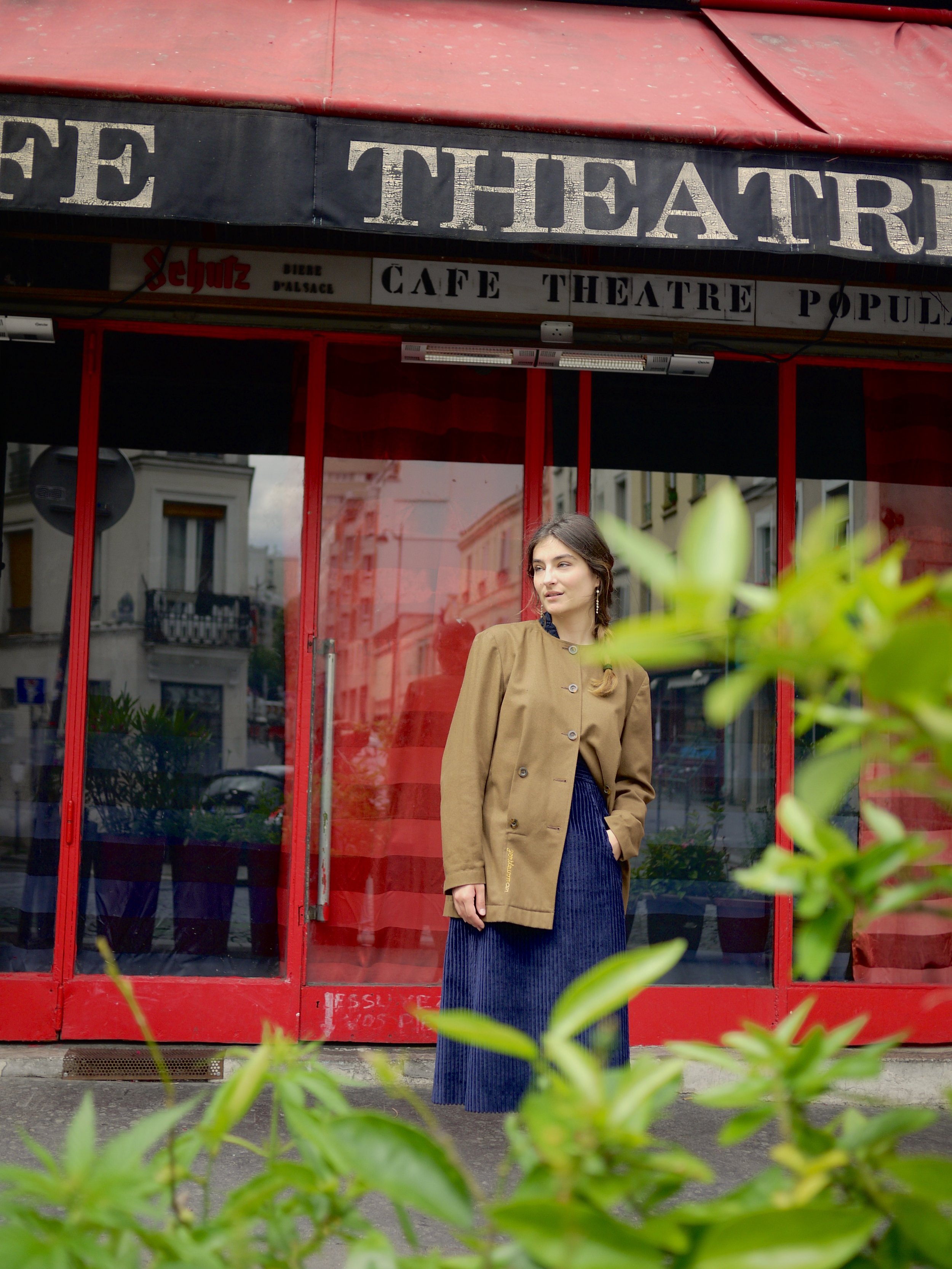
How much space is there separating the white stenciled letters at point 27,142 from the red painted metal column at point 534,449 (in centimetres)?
209

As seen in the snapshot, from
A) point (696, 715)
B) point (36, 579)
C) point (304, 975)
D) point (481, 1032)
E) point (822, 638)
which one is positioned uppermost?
point (36, 579)

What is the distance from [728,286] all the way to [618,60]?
991mm

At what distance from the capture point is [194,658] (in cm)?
472

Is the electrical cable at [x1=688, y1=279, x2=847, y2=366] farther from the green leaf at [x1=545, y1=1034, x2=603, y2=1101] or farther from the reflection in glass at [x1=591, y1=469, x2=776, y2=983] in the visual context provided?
the green leaf at [x1=545, y1=1034, x2=603, y2=1101]

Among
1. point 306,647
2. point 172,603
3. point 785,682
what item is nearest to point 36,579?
point 172,603

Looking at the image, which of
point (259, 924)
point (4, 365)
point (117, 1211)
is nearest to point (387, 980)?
point (259, 924)

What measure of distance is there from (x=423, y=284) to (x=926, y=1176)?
4.25 meters

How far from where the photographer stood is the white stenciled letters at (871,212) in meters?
3.51

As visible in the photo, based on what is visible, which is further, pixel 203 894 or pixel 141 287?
pixel 203 894

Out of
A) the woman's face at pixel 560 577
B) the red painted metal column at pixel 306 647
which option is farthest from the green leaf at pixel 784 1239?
the red painted metal column at pixel 306 647

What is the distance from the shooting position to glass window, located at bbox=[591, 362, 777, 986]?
4738 millimetres

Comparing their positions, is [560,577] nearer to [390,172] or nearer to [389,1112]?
[390,172]

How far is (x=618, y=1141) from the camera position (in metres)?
0.67

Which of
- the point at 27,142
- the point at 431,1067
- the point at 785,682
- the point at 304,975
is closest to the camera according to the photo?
the point at 27,142
